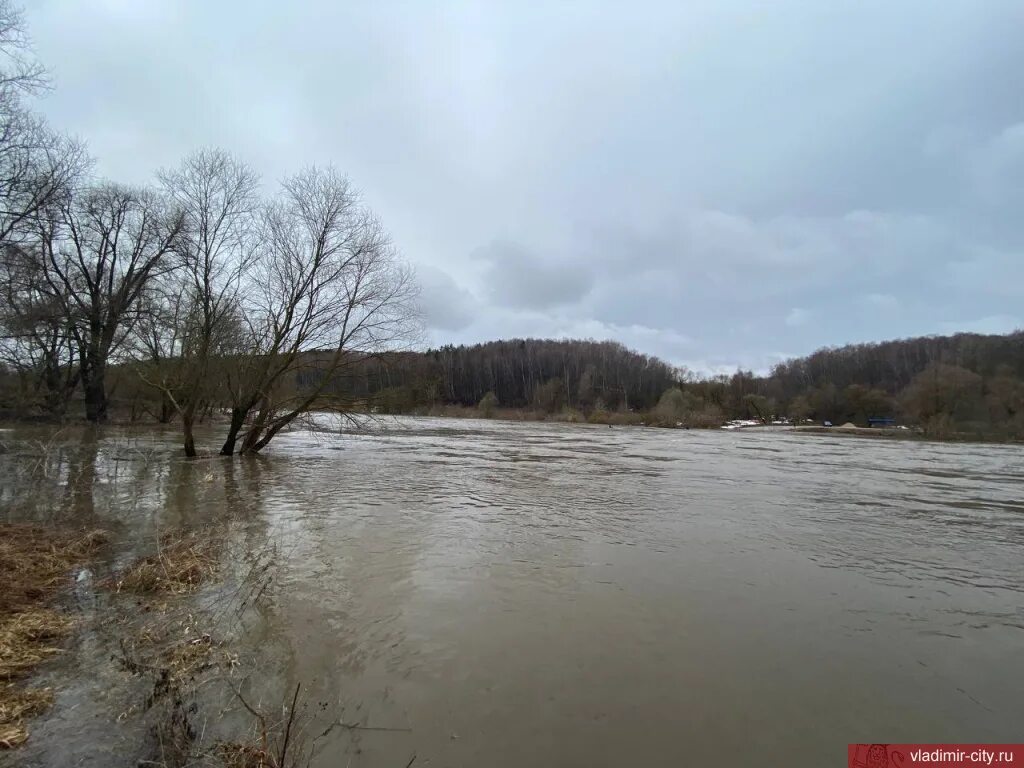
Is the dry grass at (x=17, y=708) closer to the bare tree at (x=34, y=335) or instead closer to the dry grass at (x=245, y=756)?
the dry grass at (x=245, y=756)

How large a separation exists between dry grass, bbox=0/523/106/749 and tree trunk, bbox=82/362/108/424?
26967 millimetres

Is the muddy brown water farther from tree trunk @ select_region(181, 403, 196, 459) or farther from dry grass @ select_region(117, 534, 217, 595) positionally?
tree trunk @ select_region(181, 403, 196, 459)

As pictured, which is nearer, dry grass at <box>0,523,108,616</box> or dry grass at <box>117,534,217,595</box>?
dry grass at <box>0,523,108,616</box>

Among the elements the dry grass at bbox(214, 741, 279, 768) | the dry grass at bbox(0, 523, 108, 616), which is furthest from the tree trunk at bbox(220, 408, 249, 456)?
the dry grass at bbox(214, 741, 279, 768)

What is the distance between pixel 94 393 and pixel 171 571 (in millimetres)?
30806

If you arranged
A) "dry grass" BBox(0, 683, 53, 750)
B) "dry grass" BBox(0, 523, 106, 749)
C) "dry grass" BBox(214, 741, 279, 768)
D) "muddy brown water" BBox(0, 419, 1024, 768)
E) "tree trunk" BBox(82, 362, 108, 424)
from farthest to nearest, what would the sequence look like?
"tree trunk" BBox(82, 362, 108, 424)
"muddy brown water" BBox(0, 419, 1024, 768)
"dry grass" BBox(0, 523, 106, 749)
"dry grass" BBox(0, 683, 53, 750)
"dry grass" BBox(214, 741, 279, 768)

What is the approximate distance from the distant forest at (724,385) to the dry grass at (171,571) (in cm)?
1387

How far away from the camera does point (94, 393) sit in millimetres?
29609

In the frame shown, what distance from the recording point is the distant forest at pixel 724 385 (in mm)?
48844

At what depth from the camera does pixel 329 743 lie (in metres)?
3.56

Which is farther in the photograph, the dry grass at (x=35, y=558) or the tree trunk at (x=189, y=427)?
the tree trunk at (x=189, y=427)

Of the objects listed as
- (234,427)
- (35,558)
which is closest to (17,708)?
(35,558)

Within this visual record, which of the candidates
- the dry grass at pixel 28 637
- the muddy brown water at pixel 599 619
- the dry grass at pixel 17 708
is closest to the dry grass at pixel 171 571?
the dry grass at pixel 28 637

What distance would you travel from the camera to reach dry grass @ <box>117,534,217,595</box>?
5895 millimetres
